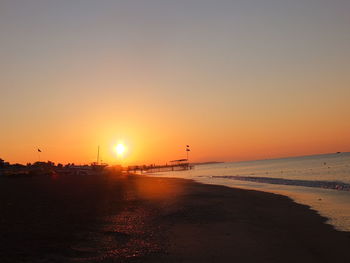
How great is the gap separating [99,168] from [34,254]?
328ft

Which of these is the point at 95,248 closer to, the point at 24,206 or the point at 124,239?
the point at 124,239

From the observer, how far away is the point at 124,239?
11312 millimetres

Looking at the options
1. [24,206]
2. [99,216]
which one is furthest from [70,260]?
[24,206]

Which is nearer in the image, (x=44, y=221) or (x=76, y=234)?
(x=76, y=234)

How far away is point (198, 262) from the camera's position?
8.85 meters

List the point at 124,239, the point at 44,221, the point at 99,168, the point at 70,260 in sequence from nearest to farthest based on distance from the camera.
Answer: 1. the point at 70,260
2. the point at 124,239
3. the point at 44,221
4. the point at 99,168

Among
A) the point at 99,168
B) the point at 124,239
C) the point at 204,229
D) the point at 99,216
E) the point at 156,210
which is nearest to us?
the point at 124,239

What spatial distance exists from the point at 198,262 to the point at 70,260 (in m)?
3.47

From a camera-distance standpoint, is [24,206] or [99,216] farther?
[24,206]

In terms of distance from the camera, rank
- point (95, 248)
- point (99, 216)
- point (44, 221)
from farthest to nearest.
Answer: point (99, 216), point (44, 221), point (95, 248)

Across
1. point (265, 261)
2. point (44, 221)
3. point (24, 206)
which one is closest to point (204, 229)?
point (265, 261)

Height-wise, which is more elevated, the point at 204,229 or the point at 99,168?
the point at 99,168

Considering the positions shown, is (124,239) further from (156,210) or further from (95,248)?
(156,210)

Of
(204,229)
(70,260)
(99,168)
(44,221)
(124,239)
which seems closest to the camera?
(70,260)
